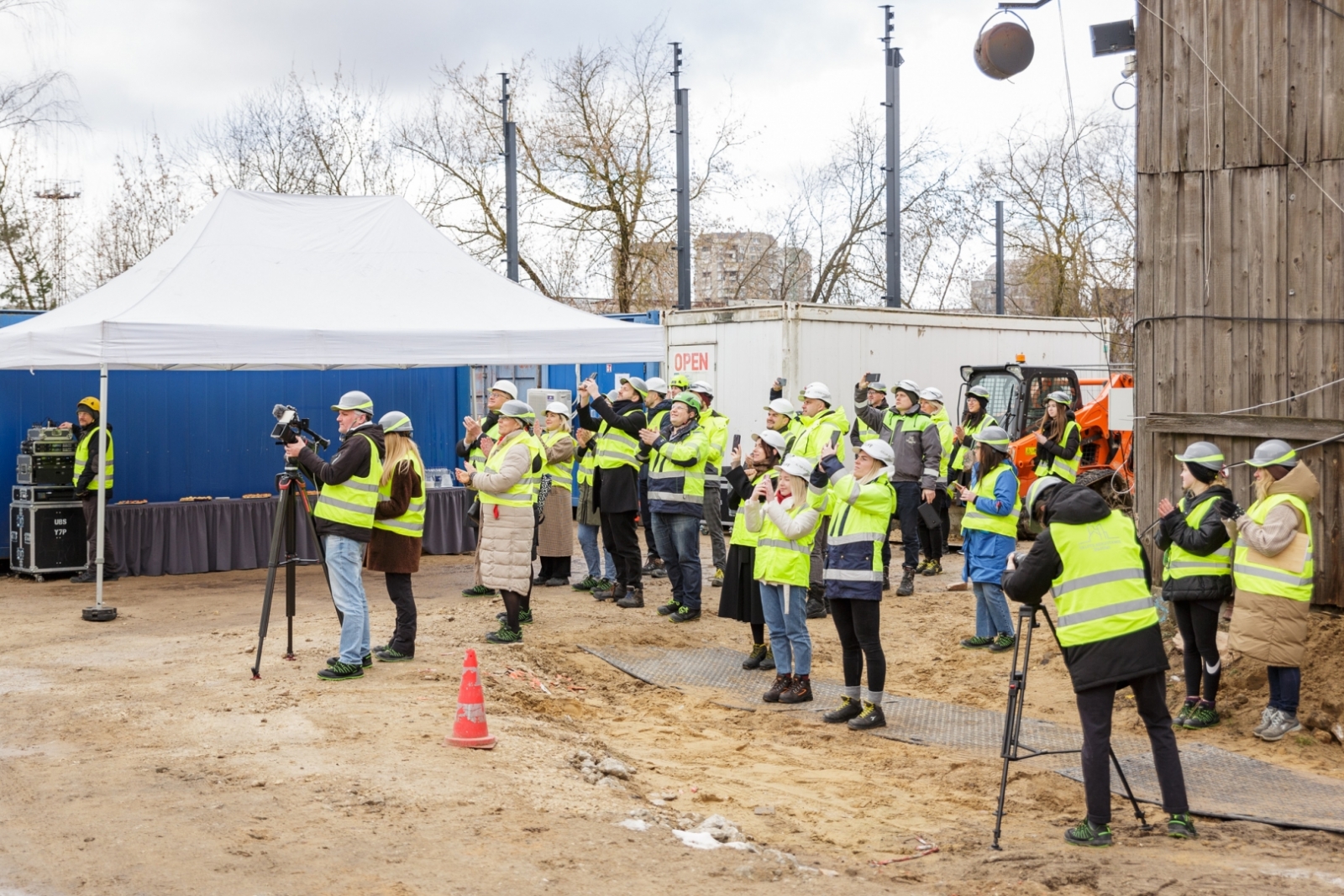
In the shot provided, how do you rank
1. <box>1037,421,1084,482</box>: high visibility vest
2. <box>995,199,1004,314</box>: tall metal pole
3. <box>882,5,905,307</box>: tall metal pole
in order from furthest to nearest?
<box>995,199,1004,314</box>: tall metal pole → <box>882,5,905,307</box>: tall metal pole → <box>1037,421,1084,482</box>: high visibility vest

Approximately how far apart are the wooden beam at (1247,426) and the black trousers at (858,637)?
8.95 ft

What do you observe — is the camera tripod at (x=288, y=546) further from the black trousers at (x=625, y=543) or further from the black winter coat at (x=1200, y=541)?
the black winter coat at (x=1200, y=541)

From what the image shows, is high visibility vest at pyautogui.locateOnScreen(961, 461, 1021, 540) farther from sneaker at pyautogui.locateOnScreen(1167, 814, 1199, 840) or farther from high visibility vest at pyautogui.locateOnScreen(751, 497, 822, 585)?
sneaker at pyautogui.locateOnScreen(1167, 814, 1199, 840)

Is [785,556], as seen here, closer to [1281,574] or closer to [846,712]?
[846,712]

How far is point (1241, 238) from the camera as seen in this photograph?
841cm

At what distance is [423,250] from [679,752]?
8.44 m

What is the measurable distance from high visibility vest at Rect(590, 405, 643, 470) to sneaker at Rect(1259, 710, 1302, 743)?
5.89m

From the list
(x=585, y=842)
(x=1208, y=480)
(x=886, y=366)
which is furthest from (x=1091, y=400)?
(x=585, y=842)

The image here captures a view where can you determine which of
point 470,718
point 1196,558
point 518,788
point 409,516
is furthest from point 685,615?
point 518,788

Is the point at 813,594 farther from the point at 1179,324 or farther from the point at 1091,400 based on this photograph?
the point at 1091,400

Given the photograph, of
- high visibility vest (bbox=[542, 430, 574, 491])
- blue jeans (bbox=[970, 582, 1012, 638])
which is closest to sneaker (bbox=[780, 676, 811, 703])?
blue jeans (bbox=[970, 582, 1012, 638])

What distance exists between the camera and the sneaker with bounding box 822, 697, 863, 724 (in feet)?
25.7

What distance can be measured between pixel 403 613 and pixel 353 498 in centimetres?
112

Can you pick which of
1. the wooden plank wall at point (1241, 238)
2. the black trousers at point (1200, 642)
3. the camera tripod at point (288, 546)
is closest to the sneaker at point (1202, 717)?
the black trousers at point (1200, 642)
